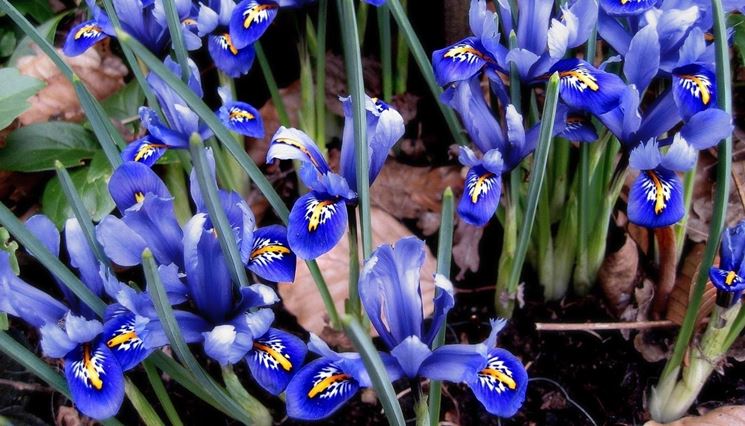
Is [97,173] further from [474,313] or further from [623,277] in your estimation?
[623,277]

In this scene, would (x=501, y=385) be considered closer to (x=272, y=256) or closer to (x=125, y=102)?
(x=272, y=256)

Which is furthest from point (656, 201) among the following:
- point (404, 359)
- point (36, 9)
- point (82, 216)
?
point (36, 9)

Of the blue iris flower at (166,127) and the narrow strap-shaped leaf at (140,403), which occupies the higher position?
the blue iris flower at (166,127)

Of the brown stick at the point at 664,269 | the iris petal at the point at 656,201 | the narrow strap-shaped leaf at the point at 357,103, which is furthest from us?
the brown stick at the point at 664,269

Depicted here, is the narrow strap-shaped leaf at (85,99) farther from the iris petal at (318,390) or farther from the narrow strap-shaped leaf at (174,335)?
the iris petal at (318,390)

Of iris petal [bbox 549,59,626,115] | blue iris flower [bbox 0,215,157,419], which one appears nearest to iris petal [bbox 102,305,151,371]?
blue iris flower [bbox 0,215,157,419]

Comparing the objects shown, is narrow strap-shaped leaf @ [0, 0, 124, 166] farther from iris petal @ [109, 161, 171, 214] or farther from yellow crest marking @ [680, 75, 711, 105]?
yellow crest marking @ [680, 75, 711, 105]

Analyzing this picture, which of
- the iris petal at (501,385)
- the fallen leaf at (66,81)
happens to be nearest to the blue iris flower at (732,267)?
the iris petal at (501,385)
